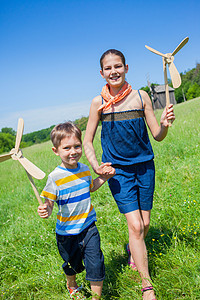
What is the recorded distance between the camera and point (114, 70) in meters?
2.48

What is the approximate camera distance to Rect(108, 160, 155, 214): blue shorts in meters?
2.49

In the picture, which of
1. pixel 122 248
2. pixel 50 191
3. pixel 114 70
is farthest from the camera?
pixel 122 248

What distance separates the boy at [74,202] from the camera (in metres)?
2.32

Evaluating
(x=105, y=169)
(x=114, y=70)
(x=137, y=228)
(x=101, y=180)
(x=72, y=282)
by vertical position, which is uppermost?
(x=114, y=70)

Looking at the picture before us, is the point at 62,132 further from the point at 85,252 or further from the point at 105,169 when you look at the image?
the point at 85,252

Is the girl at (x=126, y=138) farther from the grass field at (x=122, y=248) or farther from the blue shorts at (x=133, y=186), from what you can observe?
the grass field at (x=122, y=248)

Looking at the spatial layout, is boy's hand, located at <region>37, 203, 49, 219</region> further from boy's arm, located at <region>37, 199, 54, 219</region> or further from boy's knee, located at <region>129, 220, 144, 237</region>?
boy's knee, located at <region>129, 220, 144, 237</region>

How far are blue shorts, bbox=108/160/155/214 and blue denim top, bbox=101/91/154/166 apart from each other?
8 cm

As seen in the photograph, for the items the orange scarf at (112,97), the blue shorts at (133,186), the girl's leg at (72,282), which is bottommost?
the girl's leg at (72,282)

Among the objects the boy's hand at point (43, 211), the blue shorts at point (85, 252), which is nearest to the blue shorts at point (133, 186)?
the blue shorts at point (85, 252)

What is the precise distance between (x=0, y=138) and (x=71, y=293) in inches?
2863

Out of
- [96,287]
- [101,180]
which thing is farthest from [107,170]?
[96,287]

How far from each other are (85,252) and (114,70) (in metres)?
1.67

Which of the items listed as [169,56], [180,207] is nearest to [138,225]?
[180,207]
